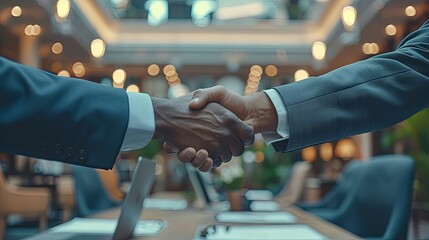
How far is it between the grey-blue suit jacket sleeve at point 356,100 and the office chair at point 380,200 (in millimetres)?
809

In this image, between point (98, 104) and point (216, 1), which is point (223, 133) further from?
point (216, 1)

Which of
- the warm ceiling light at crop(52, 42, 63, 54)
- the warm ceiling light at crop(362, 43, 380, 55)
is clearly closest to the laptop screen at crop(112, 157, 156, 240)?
the warm ceiling light at crop(362, 43, 380, 55)

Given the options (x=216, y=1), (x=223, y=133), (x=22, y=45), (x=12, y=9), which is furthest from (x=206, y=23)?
(x=223, y=133)

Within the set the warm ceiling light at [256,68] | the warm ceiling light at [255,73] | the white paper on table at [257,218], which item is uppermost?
the warm ceiling light at [256,68]

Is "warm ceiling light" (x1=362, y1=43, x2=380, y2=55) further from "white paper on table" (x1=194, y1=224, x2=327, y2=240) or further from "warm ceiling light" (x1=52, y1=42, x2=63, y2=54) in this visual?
"white paper on table" (x1=194, y1=224, x2=327, y2=240)

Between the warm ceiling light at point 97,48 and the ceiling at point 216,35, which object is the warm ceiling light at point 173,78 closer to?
the ceiling at point 216,35

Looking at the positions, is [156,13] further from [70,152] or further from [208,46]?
[70,152]

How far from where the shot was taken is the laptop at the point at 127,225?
4.35 feet

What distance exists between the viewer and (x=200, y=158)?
147cm

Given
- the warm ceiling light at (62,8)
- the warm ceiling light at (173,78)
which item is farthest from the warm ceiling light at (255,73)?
the warm ceiling light at (62,8)

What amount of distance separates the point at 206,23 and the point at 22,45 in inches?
140

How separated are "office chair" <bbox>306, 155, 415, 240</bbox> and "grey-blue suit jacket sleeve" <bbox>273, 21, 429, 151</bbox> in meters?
0.81

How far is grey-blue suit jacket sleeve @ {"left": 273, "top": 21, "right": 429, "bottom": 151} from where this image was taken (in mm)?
1226

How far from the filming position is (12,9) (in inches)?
307
